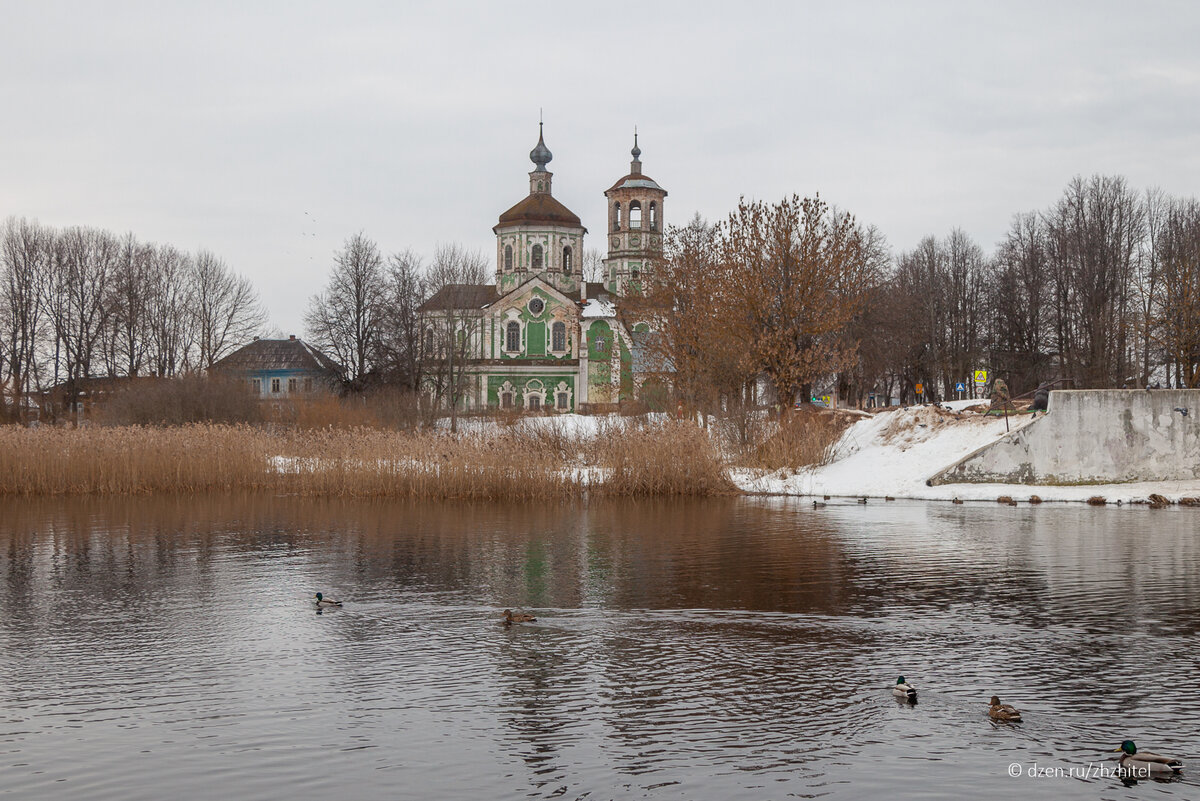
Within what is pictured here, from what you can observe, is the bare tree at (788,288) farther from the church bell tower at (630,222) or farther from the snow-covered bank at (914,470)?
the church bell tower at (630,222)

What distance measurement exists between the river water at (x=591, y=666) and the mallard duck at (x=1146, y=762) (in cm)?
15

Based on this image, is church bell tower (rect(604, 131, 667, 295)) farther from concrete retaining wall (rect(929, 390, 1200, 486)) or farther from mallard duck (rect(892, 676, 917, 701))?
mallard duck (rect(892, 676, 917, 701))

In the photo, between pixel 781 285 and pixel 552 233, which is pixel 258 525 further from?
pixel 552 233

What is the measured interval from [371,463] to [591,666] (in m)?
16.9

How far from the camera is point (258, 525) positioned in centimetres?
2183

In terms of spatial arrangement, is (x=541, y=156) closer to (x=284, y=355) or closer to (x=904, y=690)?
(x=284, y=355)

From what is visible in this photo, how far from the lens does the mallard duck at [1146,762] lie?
25.7ft

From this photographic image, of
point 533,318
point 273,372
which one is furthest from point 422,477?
point 273,372

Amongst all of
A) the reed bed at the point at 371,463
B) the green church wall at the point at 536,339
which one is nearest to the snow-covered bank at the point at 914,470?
the reed bed at the point at 371,463

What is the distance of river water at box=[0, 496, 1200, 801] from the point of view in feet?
26.6

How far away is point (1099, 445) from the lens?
2870cm

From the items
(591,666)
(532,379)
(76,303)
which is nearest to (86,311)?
(76,303)

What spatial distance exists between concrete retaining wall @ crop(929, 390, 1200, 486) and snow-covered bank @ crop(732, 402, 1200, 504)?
349 millimetres

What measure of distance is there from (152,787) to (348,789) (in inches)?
51.3
